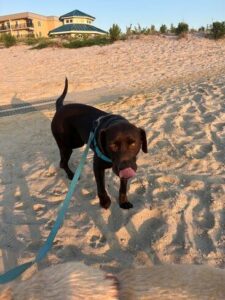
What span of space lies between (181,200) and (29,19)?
72.6 m

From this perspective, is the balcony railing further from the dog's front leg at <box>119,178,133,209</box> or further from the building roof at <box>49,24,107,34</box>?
the dog's front leg at <box>119,178,133,209</box>

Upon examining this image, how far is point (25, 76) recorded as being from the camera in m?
15.7

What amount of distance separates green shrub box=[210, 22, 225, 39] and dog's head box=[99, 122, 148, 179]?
68.5 feet

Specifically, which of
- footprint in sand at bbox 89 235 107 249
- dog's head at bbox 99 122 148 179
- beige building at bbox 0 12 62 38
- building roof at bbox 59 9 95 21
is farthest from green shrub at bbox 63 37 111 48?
beige building at bbox 0 12 62 38

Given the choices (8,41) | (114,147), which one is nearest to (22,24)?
(8,41)

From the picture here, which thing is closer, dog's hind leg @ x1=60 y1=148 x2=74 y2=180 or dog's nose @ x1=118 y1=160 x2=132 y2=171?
dog's nose @ x1=118 y1=160 x2=132 y2=171

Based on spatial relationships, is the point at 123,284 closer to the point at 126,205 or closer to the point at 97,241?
the point at 97,241

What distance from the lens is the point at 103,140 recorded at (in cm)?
386

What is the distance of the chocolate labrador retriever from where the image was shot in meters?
3.68

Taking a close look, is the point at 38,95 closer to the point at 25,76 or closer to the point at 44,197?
the point at 25,76

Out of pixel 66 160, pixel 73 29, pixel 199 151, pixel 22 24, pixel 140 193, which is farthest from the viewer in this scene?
pixel 22 24

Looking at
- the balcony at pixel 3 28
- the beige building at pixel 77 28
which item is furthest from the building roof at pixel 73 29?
the balcony at pixel 3 28

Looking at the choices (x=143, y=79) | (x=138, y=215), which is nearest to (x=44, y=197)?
(x=138, y=215)

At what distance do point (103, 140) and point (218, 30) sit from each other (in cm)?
2121
